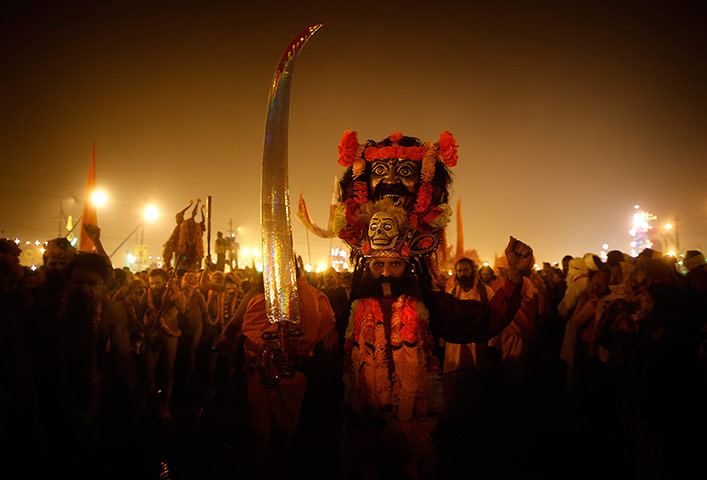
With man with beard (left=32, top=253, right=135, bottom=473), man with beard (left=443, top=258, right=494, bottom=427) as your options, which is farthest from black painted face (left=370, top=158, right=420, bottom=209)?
man with beard (left=32, top=253, right=135, bottom=473)

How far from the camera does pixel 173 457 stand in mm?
4375

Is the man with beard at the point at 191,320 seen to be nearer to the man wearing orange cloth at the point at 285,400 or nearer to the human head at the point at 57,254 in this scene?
the human head at the point at 57,254

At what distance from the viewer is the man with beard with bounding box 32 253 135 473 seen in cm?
317

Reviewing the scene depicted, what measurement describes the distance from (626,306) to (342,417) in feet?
10.4

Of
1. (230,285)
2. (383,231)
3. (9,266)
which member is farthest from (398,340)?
(230,285)

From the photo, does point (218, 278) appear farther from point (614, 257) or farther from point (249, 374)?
point (614, 257)

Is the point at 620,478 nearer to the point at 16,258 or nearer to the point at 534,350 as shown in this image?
the point at 534,350

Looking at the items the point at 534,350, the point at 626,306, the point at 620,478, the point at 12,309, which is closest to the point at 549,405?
the point at 534,350

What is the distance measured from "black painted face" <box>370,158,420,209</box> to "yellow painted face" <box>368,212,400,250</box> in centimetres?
35

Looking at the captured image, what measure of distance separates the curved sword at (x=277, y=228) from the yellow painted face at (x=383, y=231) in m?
0.68

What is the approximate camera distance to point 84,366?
3.33 metres

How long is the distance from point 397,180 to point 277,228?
1223mm

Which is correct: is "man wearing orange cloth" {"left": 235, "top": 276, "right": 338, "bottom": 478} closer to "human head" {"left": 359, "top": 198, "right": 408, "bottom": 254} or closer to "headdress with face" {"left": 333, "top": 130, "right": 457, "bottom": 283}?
"headdress with face" {"left": 333, "top": 130, "right": 457, "bottom": 283}

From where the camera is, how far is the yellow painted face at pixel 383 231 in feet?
9.72
